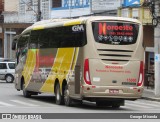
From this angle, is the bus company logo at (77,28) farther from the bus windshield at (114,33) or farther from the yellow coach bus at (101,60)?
the bus windshield at (114,33)

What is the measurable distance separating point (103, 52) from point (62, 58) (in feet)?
9.09

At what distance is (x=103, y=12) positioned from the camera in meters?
43.9

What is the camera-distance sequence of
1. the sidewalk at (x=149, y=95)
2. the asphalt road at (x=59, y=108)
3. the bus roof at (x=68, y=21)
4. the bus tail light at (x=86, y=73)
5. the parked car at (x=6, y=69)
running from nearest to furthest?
the asphalt road at (x=59, y=108) → the bus tail light at (x=86, y=73) → the bus roof at (x=68, y=21) → the sidewalk at (x=149, y=95) → the parked car at (x=6, y=69)

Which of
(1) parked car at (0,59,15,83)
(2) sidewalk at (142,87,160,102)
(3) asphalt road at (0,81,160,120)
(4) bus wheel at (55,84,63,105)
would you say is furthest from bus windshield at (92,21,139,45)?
(1) parked car at (0,59,15,83)

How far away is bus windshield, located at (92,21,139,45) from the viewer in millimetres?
22406

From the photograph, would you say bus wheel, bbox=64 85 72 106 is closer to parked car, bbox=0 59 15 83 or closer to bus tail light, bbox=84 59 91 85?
bus tail light, bbox=84 59 91 85

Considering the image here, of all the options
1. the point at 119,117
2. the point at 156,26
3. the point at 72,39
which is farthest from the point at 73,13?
the point at 119,117

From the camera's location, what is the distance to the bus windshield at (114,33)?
2241 cm

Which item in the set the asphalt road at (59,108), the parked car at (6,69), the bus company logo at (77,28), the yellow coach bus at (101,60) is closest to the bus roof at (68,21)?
the yellow coach bus at (101,60)

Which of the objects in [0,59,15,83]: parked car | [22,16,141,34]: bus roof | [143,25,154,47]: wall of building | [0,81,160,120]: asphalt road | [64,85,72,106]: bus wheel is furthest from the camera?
[0,59,15,83]: parked car

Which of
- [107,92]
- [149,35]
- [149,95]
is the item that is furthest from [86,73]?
[149,35]

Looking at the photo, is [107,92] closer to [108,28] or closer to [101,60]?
[101,60]

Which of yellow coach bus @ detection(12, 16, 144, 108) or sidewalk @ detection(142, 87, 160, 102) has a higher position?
yellow coach bus @ detection(12, 16, 144, 108)

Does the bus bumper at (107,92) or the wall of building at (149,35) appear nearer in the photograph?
the bus bumper at (107,92)
